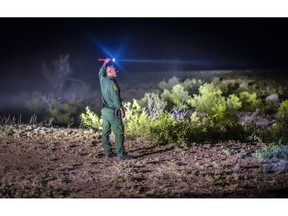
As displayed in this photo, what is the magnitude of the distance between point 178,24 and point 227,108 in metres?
15.7

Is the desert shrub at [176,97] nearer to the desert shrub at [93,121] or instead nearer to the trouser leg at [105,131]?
the desert shrub at [93,121]

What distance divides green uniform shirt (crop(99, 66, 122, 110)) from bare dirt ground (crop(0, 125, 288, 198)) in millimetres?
1110

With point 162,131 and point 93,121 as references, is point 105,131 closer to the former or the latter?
point 162,131

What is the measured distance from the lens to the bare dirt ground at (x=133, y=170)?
6867 millimetres

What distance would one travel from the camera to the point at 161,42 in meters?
31.4

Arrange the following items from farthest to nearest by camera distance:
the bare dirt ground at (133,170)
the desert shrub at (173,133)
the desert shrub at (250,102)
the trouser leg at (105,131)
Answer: the desert shrub at (250,102), the desert shrub at (173,133), the trouser leg at (105,131), the bare dirt ground at (133,170)

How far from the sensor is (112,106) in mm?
8484

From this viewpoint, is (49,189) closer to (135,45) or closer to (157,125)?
(157,125)

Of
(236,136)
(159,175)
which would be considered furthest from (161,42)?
(159,175)

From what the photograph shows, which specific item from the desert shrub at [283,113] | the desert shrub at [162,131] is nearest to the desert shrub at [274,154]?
the desert shrub at [162,131]

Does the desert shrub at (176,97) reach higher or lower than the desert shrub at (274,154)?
higher

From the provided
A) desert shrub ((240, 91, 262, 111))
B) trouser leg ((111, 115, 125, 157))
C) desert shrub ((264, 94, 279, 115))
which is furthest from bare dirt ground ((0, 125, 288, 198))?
desert shrub ((240, 91, 262, 111))

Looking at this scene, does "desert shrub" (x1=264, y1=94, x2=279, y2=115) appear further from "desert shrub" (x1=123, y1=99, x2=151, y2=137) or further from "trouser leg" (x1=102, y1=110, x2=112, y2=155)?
"trouser leg" (x1=102, y1=110, x2=112, y2=155)

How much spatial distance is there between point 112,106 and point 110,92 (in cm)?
31
